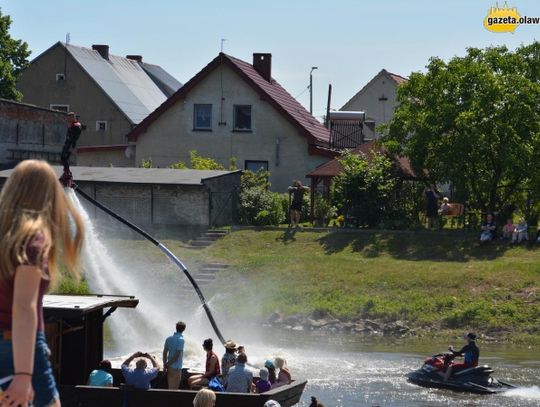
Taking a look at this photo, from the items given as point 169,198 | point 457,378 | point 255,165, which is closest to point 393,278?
point 457,378

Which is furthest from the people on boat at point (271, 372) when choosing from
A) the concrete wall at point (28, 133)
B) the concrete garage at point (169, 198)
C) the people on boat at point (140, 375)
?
the concrete wall at point (28, 133)

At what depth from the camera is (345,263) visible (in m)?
39.0

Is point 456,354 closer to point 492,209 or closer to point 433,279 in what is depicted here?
point 433,279

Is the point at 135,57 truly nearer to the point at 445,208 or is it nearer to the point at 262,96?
the point at 262,96

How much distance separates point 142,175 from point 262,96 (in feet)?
32.3

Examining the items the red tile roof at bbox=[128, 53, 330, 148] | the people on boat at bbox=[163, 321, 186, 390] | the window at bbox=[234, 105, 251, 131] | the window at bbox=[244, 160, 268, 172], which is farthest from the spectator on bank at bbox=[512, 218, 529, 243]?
the people on boat at bbox=[163, 321, 186, 390]

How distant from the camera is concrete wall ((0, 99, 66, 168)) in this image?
51219 mm

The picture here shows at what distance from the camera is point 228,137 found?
57.2 metres

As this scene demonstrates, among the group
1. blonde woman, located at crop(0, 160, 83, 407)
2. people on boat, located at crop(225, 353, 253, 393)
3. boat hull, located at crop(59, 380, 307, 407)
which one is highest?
blonde woman, located at crop(0, 160, 83, 407)

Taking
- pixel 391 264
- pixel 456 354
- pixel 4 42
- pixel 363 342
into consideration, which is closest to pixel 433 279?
pixel 391 264

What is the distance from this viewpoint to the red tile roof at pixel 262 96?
55.7 metres

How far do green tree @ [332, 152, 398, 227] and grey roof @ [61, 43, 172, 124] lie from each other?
2567 cm

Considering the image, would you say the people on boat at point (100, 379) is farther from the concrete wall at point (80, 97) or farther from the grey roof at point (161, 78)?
the grey roof at point (161, 78)

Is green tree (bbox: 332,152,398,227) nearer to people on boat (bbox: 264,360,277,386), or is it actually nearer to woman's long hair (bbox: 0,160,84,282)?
people on boat (bbox: 264,360,277,386)
